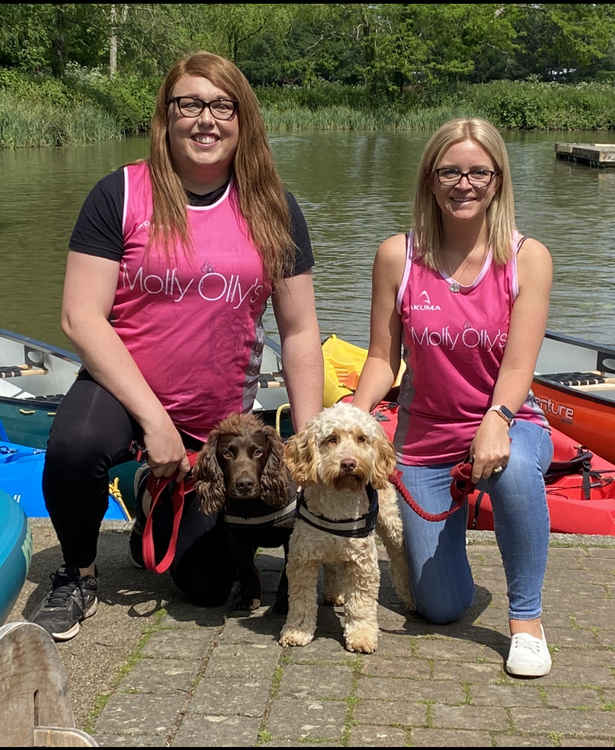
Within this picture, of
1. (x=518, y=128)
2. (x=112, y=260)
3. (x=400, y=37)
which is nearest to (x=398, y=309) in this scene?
(x=112, y=260)

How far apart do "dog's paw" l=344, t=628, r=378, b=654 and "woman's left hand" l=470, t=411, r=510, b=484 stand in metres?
0.67

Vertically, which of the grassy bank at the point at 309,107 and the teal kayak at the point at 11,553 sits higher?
the grassy bank at the point at 309,107

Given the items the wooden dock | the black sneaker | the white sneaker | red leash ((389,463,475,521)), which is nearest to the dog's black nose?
red leash ((389,463,475,521))

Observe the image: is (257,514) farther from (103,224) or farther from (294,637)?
(103,224)

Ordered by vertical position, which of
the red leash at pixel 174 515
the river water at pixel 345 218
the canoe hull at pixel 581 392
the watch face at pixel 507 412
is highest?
the watch face at pixel 507 412

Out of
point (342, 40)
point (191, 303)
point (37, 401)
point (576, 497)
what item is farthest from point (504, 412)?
point (342, 40)

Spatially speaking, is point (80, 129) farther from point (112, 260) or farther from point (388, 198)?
Result: point (112, 260)

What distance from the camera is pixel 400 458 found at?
4.09m

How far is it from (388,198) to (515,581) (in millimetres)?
21554

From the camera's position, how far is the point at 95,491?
3.81 m

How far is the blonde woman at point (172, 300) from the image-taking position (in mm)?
3736

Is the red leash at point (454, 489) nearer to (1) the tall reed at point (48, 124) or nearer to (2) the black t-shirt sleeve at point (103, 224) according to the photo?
(2) the black t-shirt sleeve at point (103, 224)

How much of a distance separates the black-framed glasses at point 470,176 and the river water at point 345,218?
28.2 ft

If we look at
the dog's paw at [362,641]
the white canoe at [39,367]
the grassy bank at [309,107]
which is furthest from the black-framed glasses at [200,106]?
the grassy bank at [309,107]
